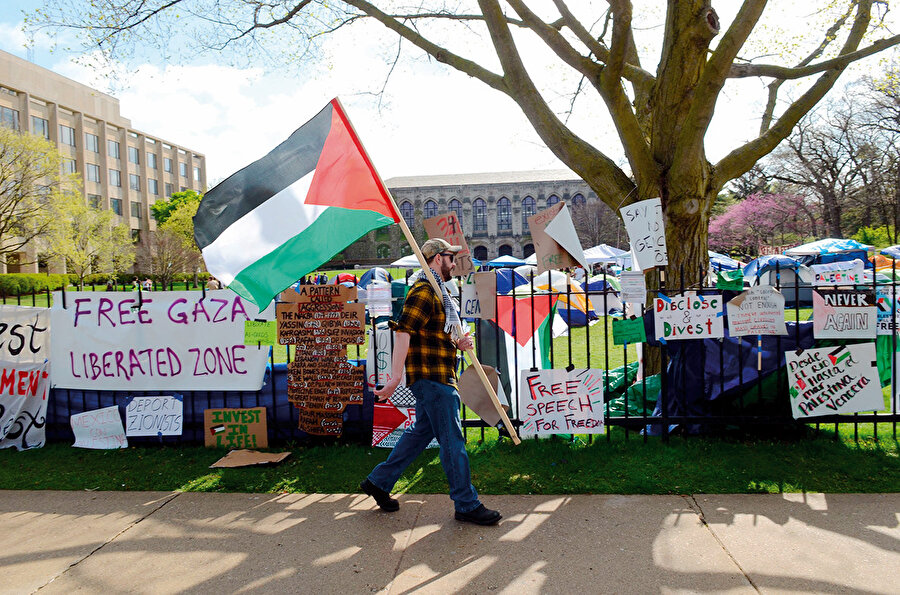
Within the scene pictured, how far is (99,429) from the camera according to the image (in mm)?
5379

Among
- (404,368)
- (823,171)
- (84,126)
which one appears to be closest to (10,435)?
(404,368)

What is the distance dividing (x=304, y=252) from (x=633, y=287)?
8.95 ft

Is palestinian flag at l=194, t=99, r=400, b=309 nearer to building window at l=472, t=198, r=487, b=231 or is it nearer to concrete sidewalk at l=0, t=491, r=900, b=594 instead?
concrete sidewalk at l=0, t=491, r=900, b=594

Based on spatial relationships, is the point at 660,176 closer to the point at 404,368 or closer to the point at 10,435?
the point at 404,368

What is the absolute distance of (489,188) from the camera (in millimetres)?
84062

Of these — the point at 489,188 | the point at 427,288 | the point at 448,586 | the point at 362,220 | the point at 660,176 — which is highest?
the point at 489,188

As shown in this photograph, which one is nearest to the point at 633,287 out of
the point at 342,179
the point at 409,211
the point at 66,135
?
the point at 342,179

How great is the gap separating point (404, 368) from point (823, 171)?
130 feet

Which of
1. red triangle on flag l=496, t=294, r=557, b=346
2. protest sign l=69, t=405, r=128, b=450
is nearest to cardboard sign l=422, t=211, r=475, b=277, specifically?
red triangle on flag l=496, t=294, r=557, b=346

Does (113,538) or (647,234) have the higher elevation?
(647,234)

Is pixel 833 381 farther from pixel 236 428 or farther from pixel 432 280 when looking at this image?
pixel 236 428

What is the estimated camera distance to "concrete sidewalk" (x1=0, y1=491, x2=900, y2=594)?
10.0 ft

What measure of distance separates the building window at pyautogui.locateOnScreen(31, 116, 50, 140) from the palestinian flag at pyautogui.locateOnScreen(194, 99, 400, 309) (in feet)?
204

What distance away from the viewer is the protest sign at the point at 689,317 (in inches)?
195
